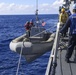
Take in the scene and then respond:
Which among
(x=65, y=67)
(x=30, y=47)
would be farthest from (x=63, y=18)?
(x=65, y=67)

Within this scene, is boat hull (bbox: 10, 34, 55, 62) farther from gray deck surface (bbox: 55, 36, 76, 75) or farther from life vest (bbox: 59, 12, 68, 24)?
gray deck surface (bbox: 55, 36, 76, 75)

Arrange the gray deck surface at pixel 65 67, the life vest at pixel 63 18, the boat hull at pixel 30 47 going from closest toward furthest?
the gray deck surface at pixel 65 67 → the boat hull at pixel 30 47 → the life vest at pixel 63 18

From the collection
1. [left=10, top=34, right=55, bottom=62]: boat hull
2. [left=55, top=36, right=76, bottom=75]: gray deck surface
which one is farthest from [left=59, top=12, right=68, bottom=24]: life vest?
[left=55, top=36, right=76, bottom=75]: gray deck surface

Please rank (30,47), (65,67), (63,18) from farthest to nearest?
(63,18) < (30,47) < (65,67)

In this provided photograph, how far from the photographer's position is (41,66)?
2186 centimetres

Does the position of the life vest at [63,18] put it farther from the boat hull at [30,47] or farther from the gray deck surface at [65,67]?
the gray deck surface at [65,67]

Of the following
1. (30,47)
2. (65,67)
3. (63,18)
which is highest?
(63,18)

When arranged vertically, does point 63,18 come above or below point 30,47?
above

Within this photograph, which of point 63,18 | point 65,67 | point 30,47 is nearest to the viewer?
point 65,67

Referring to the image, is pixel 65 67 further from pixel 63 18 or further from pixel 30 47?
pixel 63 18

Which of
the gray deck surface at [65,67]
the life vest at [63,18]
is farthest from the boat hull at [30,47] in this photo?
the gray deck surface at [65,67]

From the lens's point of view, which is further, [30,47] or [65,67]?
[30,47]

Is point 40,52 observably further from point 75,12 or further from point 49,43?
point 75,12

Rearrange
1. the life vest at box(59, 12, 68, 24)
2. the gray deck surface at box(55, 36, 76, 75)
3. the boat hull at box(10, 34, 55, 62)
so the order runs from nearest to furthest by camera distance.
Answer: the gray deck surface at box(55, 36, 76, 75) → the boat hull at box(10, 34, 55, 62) → the life vest at box(59, 12, 68, 24)
